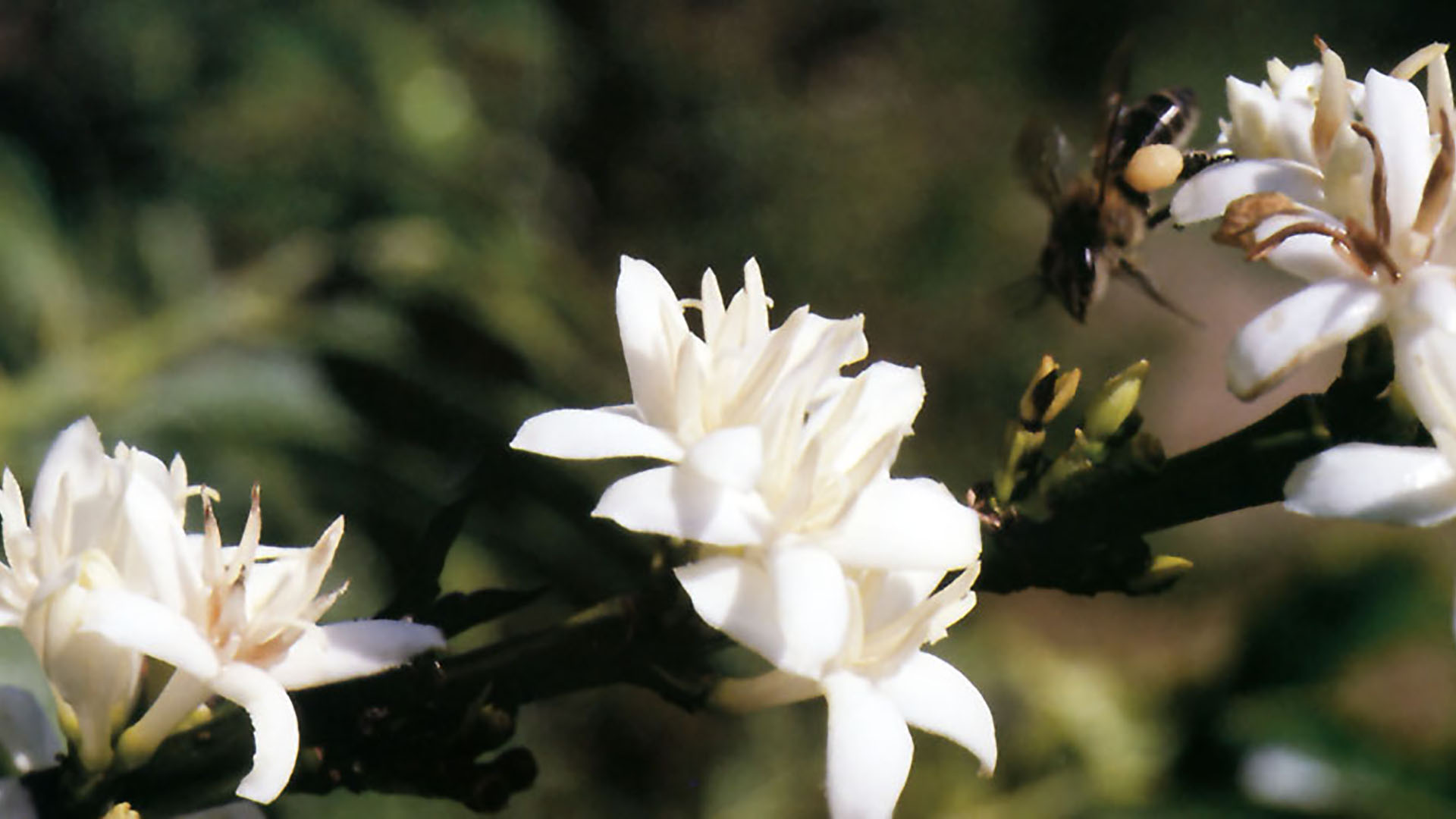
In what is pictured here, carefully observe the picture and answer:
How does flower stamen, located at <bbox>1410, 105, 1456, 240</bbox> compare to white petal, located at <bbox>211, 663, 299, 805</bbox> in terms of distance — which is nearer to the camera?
white petal, located at <bbox>211, 663, 299, 805</bbox>

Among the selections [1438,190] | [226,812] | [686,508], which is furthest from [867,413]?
[226,812]

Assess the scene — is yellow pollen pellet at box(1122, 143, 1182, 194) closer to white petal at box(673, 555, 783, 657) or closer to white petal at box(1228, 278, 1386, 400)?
white petal at box(1228, 278, 1386, 400)

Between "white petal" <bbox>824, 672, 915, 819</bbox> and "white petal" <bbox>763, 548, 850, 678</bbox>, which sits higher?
"white petal" <bbox>763, 548, 850, 678</bbox>

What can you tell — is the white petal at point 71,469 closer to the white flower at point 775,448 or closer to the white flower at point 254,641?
the white flower at point 254,641

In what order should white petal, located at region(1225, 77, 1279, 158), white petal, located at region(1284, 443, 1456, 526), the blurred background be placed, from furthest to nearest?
the blurred background
white petal, located at region(1225, 77, 1279, 158)
white petal, located at region(1284, 443, 1456, 526)

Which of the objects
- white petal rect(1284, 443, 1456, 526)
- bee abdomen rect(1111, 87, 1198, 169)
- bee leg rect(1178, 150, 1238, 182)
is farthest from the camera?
bee abdomen rect(1111, 87, 1198, 169)

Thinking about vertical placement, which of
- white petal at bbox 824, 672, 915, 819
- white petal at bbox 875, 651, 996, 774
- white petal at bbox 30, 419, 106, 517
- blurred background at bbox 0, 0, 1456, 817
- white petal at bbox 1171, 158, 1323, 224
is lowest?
blurred background at bbox 0, 0, 1456, 817

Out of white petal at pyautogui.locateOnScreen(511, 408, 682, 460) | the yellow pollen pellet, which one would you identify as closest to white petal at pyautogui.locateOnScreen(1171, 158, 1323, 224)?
the yellow pollen pellet

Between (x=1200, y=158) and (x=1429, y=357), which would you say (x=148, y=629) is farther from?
(x=1200, y=158)
